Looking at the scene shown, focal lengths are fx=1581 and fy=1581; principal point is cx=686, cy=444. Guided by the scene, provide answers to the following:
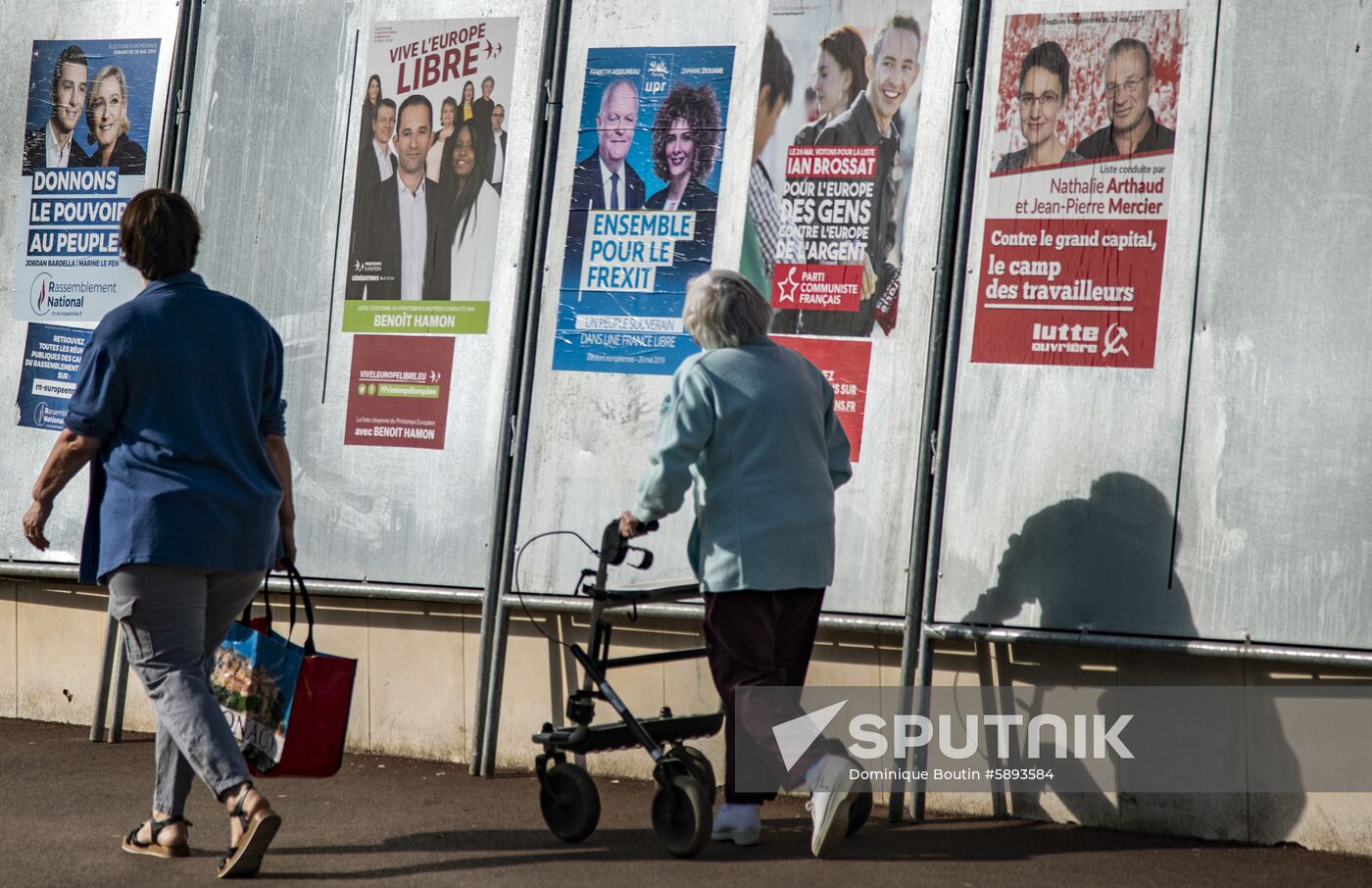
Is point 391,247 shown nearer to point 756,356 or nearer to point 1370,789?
point 756,356

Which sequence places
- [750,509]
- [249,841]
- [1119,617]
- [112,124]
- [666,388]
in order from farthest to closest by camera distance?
[112,124] < [666,388] < [1119,617] < [750,509] < [249,841]

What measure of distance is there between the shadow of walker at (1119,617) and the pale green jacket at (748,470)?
918 mm

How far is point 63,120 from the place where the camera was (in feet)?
25.7

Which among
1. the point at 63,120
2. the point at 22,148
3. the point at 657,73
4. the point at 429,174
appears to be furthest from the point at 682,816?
the point at 22,148

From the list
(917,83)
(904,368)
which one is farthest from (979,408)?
(917,83)

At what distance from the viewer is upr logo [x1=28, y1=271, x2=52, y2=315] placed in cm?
782

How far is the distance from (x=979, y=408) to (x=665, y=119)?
6.02 ft

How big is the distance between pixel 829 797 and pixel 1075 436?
166 centimetres

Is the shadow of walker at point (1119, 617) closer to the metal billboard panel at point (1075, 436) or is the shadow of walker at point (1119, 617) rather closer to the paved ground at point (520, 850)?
the metal billboard panel at point (1075, 436)

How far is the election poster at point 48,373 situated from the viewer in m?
7.73

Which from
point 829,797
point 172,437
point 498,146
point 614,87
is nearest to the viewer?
point 172,437

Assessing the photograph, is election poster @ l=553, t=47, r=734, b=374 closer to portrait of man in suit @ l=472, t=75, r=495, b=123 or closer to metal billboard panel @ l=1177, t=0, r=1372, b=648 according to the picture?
portrait of man in suit @ l=472, t=75, r=495, b=123

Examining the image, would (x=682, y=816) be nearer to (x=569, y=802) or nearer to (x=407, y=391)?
(x=569, y=802)

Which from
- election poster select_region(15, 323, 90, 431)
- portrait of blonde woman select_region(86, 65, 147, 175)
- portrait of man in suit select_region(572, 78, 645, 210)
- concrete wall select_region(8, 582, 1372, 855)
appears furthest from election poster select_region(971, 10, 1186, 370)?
election poster select_region(15, 323, 90, 431)
